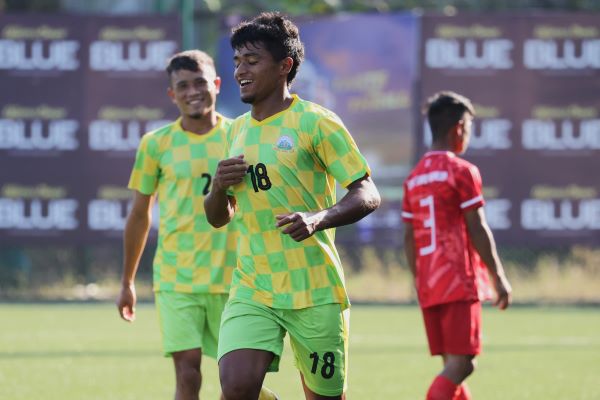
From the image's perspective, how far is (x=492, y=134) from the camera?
18.4 m

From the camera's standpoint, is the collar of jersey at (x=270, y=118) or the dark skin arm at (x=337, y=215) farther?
the collar of jersey at (x=270, y=118)

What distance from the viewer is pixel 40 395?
959 cm

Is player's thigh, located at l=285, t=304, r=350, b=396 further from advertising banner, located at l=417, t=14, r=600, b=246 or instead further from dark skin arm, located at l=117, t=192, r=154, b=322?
advertising banner, located at l=417, t=14, r=600, b=246

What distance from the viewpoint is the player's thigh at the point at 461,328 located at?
24.3ft

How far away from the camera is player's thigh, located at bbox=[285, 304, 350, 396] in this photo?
596 cm

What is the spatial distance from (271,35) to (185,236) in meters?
2.00

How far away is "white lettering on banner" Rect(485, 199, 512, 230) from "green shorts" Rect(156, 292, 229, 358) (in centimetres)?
1108

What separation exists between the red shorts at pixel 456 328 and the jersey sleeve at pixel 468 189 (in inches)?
21.0

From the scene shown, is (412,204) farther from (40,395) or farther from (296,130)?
(40,395)

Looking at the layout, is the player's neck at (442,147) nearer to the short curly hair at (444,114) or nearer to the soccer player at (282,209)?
the short curly hair at (444,114)

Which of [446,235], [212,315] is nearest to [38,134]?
[212,315]

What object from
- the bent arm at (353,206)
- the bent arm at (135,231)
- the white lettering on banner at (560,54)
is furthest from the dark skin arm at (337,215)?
the white lettering on banner at (560,54)

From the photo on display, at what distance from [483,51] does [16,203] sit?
21.8 feet

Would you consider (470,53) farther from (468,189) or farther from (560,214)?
(468,189)
